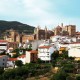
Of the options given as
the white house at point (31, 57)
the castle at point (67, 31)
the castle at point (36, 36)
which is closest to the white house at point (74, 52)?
the white house at point (31, 57)

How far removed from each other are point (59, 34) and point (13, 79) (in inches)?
1165

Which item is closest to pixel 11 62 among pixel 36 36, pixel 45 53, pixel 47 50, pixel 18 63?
pixel 18 63

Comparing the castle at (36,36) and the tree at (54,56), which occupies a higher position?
the castle at (36,36)

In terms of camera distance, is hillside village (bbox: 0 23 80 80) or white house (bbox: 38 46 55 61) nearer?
hillside village (bbox: 0 23 80 80)

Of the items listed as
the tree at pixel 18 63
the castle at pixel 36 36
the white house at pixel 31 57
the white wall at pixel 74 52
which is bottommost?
the tree at pixel 18 63

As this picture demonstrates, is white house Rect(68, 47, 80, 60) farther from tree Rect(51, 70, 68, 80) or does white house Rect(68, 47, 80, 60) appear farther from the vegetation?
tree Rect(51, 70, 68, 80)

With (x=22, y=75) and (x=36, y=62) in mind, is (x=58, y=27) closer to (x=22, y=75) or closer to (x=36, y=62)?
(x=36, y=62)

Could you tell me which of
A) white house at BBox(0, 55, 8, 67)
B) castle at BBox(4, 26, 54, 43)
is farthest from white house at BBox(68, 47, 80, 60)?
castle at BBox(4, 26, 54, 43)

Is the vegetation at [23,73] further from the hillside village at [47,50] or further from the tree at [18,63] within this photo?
the tree at [18,63]

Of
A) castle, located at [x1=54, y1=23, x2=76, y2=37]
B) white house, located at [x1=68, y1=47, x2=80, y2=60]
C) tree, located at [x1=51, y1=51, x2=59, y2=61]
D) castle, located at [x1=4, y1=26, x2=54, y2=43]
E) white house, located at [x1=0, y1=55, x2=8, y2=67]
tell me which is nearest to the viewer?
white house, located at [x1=68, y1=47, x2=80, y2=60]

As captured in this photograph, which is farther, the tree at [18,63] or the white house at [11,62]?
the white house at [11,62]

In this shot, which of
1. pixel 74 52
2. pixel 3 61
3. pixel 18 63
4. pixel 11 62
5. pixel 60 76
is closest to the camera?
pixel 60 76

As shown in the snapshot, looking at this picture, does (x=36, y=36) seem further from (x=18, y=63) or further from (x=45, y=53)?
(x=18, y=63)

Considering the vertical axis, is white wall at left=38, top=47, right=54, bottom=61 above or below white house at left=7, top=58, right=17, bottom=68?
above
